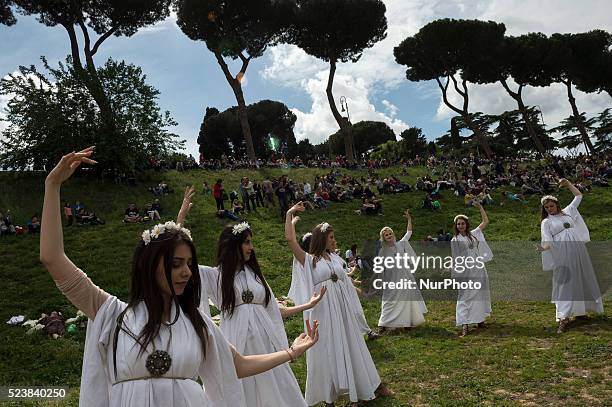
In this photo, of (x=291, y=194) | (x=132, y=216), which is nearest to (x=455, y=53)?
(x=291, y=194)

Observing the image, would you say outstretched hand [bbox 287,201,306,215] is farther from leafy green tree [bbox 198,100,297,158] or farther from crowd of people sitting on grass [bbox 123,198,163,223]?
leafy green tree [bbox 198,100,297,158]

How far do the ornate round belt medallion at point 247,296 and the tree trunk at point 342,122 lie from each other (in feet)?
122

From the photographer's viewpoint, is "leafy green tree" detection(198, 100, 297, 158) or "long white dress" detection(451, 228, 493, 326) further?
"leafy green tree" detection(198, 100, 297, 158)

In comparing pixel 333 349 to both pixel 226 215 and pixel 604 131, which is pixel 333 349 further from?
pixel 604 131

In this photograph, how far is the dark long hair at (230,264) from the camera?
5496 mm

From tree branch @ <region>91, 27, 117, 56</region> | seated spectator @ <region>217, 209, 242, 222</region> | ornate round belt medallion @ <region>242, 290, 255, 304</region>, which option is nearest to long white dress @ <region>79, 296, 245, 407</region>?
ornate round belt medallion @ <region>242, 290, 255, 304</region>

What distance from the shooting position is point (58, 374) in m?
9.98

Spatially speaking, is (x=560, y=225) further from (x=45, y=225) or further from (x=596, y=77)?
(x=596, y=77)

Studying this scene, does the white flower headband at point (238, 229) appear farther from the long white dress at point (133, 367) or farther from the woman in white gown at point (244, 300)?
the long white dress at point (133, 367)

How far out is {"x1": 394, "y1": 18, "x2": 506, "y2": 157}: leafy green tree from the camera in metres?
49.4

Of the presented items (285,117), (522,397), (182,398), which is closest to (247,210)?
(522,397)

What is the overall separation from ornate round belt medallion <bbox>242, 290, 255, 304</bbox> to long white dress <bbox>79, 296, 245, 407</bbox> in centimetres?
245

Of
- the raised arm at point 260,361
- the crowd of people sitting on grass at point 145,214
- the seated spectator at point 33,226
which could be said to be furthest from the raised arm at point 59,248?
the seated spectator at point 33,226

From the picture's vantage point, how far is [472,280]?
36.3ft
